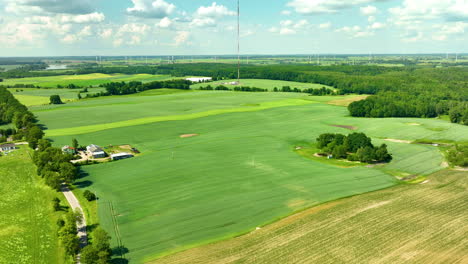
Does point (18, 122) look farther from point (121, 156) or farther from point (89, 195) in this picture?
point (89, 195)

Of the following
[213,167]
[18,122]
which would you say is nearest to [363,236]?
[213,167]

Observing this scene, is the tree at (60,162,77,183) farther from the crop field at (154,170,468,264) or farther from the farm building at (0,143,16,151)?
the farm building at (0,143,16,151)

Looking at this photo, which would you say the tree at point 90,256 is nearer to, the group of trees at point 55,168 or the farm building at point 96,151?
the group of trees at point 55,168

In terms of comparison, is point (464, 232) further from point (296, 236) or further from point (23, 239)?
point (23, 239)

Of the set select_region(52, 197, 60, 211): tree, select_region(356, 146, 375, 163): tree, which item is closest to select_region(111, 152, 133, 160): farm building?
select_region(52, 197, 60, 211): tree

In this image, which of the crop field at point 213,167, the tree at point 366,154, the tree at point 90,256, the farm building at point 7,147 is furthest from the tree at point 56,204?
the tree at point 366,154

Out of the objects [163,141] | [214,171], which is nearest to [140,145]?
[163,141]
